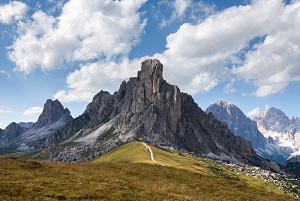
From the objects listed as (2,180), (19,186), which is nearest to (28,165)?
(2,180)

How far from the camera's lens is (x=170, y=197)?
38844mm

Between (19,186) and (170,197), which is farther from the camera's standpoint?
(170,197)

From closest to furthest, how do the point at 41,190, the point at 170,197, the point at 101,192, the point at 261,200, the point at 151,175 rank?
the point at 41,190, the point at 101,192, the point at 170,197, the point at 261,200, the point at 151,175

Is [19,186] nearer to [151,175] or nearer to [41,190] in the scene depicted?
[41,190]

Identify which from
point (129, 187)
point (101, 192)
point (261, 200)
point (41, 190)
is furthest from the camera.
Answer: point (261, 200)

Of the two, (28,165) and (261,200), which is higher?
(28,165)

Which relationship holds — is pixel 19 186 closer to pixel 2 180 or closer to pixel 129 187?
pixel 2 180

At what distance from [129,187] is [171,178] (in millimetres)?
22901

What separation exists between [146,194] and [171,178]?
2574cm

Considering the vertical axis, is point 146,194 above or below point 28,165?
below

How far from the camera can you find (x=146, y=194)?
39188 mm

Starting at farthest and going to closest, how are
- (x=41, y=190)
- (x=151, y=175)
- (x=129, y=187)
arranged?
(x=151, y=175) → (x=129, y=187) → (x=41, y=190)

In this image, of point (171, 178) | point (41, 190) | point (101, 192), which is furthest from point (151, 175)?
point (41, 190)

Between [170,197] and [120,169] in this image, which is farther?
[120,169]
